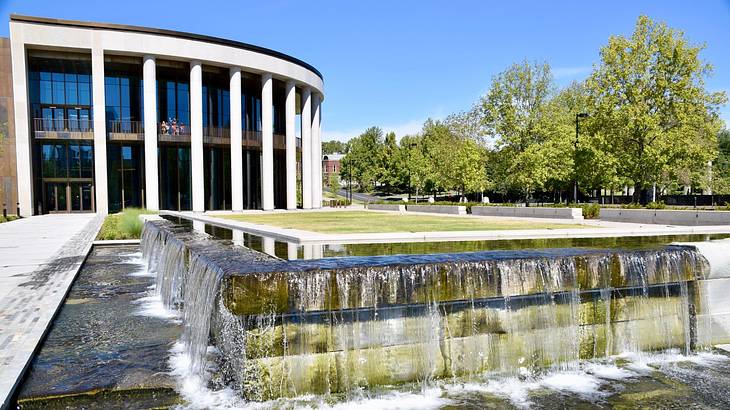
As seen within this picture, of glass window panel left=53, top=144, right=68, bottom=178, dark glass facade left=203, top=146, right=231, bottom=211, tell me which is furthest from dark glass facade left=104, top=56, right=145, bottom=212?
dark glass facade left=203, top=146, right=231, bottom=211

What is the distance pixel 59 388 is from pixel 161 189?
40.2 m

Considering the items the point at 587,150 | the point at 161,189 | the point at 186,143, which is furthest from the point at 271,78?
the point at 587,150

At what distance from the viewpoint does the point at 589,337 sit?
23.4ft

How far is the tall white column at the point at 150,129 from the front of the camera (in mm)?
39375

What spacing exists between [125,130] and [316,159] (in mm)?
19261

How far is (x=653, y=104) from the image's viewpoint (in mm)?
31344

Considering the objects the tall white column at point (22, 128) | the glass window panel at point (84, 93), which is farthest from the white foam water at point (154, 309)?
the glass window panel at point (84, 93)

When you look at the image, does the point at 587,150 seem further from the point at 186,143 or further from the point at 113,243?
the point at 186,143

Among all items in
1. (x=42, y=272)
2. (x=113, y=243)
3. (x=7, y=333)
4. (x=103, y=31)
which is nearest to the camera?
(x=7, y=333)

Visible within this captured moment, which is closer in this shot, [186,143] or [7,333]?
[7,333]

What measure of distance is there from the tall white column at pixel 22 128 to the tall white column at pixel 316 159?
983 inches

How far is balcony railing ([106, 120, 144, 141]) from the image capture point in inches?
1564

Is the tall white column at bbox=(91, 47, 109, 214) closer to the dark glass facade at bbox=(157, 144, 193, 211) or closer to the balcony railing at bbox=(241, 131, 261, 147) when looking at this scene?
the dark glass facade at bbox=(157, 144, 193, 211)

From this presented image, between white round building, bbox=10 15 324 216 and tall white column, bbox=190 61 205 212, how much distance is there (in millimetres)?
82
